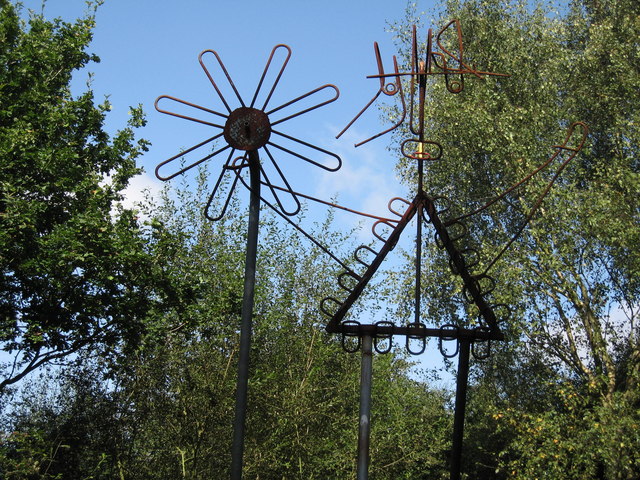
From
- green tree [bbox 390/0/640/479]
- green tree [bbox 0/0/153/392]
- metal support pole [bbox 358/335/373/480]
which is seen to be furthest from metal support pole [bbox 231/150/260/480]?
green tree [bbox 390/0/640/479]

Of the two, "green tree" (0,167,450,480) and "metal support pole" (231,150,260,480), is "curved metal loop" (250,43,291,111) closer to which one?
"metal support pole" (231,150,260,480)

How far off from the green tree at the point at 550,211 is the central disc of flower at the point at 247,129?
9945 millimetres

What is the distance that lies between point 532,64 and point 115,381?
11.2 metres

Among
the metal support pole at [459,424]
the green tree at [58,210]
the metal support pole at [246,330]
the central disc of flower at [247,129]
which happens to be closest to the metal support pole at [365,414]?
the metal support pole at [459,424]

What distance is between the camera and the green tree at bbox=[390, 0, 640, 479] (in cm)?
1380

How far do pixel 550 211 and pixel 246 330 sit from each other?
11651 mm

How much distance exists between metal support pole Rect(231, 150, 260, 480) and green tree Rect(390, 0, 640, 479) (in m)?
9.85

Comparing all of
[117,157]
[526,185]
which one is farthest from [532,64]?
[117,157]

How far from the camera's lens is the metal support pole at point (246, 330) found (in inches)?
156

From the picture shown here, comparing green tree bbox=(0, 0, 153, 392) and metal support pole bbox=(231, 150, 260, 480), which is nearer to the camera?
metal support pole bbox=(231, 150, 260, 480)

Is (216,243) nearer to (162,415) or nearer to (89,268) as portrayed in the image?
(162,415)

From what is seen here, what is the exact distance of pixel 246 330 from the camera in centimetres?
416

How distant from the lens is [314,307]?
673 inches

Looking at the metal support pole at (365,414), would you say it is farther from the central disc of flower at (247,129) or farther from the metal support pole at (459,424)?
the central disc of flower at (247,129)
